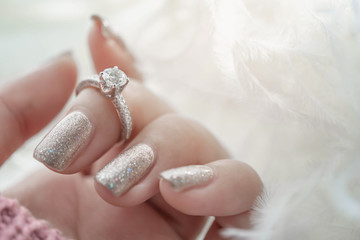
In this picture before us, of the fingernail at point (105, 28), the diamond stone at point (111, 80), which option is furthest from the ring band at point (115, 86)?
the fingernail at point (105, 28)

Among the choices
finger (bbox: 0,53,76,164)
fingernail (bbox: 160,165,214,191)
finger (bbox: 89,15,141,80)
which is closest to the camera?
fingernail (bbox: 160,165,214,191)

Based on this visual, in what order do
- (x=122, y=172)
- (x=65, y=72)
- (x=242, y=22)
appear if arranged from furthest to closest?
(x=65, y=72) → (x=242, y=22) → (x=122, y=172)

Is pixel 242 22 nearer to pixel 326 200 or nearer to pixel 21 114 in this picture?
pixel 326 200

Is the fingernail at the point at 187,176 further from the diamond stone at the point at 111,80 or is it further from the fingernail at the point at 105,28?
the fingernail at the point at 105,28

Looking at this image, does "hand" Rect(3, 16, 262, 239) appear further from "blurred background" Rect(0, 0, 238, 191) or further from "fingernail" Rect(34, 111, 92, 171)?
"blurred background" Rect(0, 0, 238, 191)

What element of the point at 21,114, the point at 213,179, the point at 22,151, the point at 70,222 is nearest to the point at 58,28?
the point at 22,151

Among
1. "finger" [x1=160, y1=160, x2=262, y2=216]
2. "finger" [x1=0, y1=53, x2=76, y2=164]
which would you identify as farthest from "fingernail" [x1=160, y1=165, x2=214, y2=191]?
"finger" [x1=0, y1=53, x2=76, y2=164]
